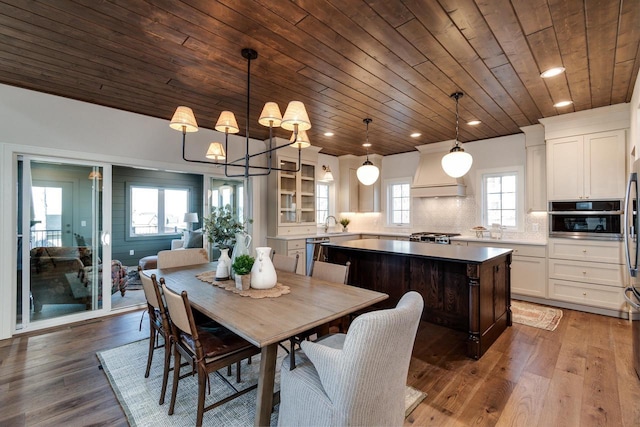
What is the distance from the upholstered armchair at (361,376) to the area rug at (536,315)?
2.89 meters

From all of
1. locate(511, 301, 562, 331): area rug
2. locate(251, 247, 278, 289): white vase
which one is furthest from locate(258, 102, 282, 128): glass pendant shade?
locate(511, 301, 562, 331): area rug

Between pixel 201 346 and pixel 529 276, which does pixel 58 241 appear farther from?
pixel 529 276

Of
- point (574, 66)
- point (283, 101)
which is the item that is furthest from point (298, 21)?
point (574, 66)

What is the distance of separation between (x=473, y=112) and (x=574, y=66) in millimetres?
1208

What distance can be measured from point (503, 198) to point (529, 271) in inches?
52.4

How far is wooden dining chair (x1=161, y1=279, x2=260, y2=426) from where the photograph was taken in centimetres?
167

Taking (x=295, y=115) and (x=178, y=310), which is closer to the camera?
(x=178, y=310)

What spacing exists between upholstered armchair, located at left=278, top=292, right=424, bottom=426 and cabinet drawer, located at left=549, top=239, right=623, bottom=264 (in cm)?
380

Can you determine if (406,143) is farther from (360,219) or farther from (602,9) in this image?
(602,9)

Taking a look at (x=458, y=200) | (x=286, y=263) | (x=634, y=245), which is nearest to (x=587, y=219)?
(x=634, y=245)

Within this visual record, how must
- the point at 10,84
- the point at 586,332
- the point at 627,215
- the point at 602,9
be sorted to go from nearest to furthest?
the point at 602,9, the point at 627,215, the point at 10,84, the point at 586,332

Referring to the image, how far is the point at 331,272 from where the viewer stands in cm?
252

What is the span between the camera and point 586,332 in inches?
128

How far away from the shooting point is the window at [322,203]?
6.48 meters
